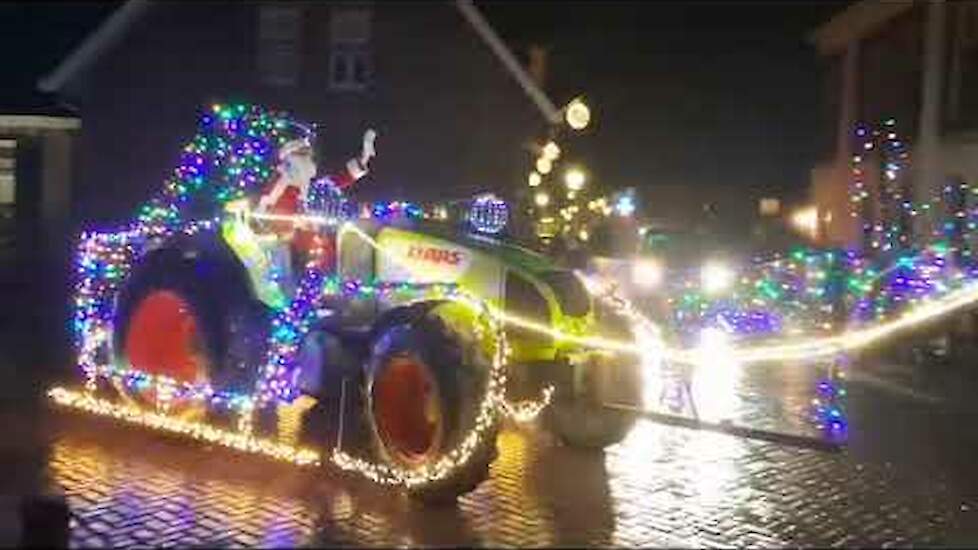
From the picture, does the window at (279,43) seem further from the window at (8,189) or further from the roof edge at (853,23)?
the roof edge at (853,23)

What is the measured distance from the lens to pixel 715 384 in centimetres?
1568

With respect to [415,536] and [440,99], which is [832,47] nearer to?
[440,99]

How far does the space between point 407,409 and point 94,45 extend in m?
19.9

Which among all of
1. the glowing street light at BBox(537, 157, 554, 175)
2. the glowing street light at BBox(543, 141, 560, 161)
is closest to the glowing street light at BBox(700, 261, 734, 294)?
the glowing street light at BBox(543, 141, 560, 161)

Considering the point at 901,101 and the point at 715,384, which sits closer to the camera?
the point at 715,384

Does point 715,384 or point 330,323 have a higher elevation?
point 330,323

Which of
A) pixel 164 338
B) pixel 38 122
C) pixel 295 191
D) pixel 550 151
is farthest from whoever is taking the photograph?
pixel 550 151

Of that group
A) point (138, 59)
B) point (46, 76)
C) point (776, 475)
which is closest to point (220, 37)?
point (138, 59)

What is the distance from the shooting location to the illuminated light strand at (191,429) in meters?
9.81

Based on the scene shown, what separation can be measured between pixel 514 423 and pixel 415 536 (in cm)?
405

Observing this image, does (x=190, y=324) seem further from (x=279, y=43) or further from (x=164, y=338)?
(x=279, y=43)

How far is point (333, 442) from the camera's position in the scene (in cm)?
1010

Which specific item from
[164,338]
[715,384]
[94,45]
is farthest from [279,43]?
[164,338]

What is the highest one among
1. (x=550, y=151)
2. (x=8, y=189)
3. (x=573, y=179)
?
(x=550, y=151)
